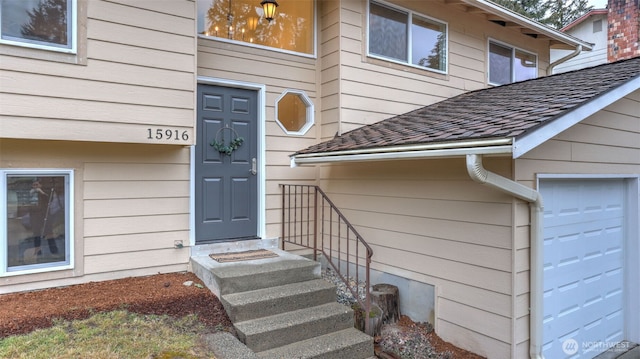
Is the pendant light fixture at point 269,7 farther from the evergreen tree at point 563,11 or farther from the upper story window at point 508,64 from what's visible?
the evergreen tree at point 563,11

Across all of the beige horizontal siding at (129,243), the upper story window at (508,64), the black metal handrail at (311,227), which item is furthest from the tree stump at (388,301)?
the upper story window at (508,64)

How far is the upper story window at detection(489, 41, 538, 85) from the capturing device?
739 centimetres

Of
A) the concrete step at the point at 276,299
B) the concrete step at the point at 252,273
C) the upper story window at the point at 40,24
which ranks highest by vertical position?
the upper story window at the point at 40,24

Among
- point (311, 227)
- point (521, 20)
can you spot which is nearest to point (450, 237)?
point (311, 227)

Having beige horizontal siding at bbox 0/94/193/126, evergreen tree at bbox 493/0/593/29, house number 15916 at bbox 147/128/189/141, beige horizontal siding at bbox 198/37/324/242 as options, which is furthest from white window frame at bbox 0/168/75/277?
evergreen tree at bbox 493/0/593/29

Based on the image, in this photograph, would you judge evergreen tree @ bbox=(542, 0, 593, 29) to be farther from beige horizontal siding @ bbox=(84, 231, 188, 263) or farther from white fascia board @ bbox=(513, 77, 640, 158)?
beige horizontal siding @ bbox=(84, 231, 188, 263)

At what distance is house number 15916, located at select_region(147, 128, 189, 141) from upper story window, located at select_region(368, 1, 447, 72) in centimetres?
303

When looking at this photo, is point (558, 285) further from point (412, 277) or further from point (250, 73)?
point (250, 73)

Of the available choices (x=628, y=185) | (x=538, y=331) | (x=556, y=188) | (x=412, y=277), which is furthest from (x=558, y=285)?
(x=628, y=185)

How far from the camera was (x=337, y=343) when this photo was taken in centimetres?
344

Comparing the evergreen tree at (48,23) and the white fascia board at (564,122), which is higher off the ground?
the evergreen tree at (48,23)

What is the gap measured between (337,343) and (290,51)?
3894mm

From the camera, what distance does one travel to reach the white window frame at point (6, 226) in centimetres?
366

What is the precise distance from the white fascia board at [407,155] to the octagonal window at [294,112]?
2.20 ft
